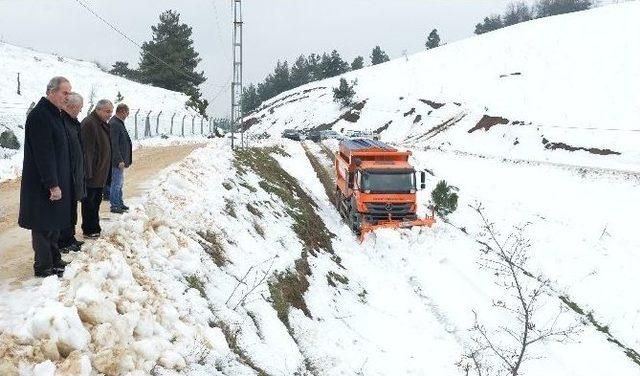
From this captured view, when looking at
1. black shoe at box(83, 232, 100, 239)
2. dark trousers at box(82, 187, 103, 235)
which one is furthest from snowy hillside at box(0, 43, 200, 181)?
black shoe at box(83, 232, 100, 239)

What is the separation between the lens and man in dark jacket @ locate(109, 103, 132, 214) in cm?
977

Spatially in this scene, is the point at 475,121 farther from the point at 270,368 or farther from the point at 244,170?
the point at 270,368

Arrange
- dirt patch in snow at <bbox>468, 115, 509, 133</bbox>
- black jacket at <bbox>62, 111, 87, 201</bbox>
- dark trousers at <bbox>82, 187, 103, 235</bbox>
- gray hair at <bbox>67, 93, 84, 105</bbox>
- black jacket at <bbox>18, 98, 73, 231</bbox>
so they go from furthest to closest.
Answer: dirt patch in snow at <bbox>468, 115, 509, 133</bbox> → dark trousers at <bbox>82, 187, 103, 235</bbox> → gray hair at <bbox>67, 93, 84, 105</bbox> → black jacket at <bbox>62, 111, 87, 201</bbox> → black jacket at <bbox>18, 98, 73, 231</bbox>

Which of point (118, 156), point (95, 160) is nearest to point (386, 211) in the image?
point (118, 156)

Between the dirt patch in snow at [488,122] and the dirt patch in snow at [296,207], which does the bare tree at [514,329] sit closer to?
the dirt patch in snow at [296,207]

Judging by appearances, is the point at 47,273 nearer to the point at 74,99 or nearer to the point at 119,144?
the point at 74,99

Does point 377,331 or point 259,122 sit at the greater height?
point 259,122

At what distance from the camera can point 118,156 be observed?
32.1 ft

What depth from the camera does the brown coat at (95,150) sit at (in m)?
8.55

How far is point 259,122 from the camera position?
10700 cm

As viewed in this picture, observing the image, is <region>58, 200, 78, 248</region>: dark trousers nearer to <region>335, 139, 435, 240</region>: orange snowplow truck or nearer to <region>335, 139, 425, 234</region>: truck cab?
<region>335, 139, 435, 240</region>: orange snowplow truck

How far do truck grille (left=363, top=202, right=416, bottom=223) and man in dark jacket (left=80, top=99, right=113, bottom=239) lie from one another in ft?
41.7

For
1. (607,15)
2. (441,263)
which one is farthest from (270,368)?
(607,15)

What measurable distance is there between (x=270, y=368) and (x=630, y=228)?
2356 centimetres
